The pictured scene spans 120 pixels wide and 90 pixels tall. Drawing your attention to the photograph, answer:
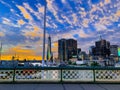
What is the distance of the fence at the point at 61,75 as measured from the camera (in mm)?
13633

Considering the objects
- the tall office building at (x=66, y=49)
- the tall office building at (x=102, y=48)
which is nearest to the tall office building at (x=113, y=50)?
the tall office building at (x=102, y=48)

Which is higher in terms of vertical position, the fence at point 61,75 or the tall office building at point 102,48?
the tall office building at point 102,48

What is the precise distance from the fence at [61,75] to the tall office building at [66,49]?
12672cm

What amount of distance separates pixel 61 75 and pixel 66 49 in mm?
138375

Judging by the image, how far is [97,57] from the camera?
143500 millimetres

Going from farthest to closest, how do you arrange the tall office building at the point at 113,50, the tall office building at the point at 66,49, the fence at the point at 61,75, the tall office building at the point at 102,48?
1. the tall office building at the point at 66,49
2. the tall office building at the point at 102,48
3. the tall office building at the point at 113,50
4. the fence at the point at 61,75

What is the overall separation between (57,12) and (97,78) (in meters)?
21.7

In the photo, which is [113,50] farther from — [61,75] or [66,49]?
[61,75]

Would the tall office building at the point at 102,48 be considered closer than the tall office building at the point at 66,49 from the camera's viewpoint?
Yes

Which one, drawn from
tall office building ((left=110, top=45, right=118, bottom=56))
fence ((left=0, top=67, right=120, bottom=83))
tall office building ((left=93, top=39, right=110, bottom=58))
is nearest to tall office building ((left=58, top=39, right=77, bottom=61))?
tall office building ((left=93, top=39, right=110, bottom=58))

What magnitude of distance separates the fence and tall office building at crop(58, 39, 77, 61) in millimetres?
126725

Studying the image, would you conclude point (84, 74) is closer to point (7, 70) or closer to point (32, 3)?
point (7, 70)

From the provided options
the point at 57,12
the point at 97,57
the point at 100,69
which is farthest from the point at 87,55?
the point at 100,69

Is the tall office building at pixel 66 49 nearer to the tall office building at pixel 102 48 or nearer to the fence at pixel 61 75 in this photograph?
the tall office building at pixel 102 48
